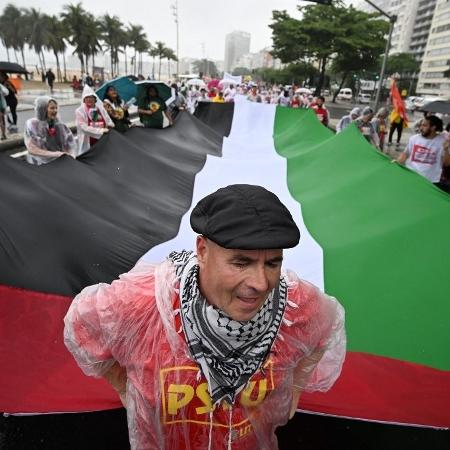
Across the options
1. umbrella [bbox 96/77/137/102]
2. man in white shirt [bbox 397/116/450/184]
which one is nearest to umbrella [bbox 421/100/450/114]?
man in white shirt [bbox 397/116/450/184]

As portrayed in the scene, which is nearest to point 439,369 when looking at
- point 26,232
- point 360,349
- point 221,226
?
point 360,349

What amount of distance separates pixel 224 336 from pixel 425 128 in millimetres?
4768

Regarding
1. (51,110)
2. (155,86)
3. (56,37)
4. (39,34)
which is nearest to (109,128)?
(51,110)

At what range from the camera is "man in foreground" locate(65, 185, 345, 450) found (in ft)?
3.34

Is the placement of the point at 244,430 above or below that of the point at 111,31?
below

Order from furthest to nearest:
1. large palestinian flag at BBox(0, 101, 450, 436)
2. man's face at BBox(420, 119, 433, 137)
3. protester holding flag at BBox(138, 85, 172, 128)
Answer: protester holding flag at BBox(138, 85, 172, 128), man's face at BBox(420, 119, 433, 137), large palestinian flag at BBox(0, 101, 450, 436)

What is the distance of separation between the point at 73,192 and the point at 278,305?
235cm

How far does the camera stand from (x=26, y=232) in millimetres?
2324

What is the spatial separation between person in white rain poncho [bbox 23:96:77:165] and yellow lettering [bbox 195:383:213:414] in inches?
154

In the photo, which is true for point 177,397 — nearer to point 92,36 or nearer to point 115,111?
point 115,111

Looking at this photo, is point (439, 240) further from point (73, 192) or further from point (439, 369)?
point (73, 192)

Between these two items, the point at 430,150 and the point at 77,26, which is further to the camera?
the point at 77,26

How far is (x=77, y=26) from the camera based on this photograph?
176 ft

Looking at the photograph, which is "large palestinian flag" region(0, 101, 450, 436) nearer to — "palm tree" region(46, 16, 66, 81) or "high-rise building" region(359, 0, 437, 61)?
"palm tree" region(46, 16, 66, 81)
